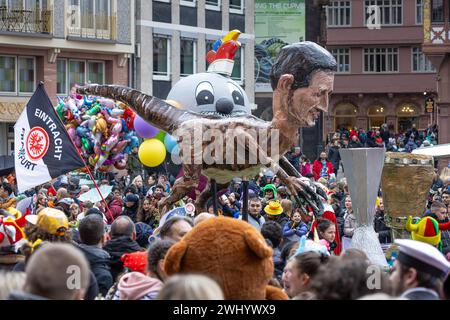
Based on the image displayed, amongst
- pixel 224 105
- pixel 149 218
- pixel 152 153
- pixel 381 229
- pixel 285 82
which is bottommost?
pixel 381 229

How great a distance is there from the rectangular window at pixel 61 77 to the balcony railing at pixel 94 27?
1033mm

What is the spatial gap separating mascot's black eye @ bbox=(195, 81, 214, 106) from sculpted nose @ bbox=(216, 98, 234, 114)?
0.64 metres

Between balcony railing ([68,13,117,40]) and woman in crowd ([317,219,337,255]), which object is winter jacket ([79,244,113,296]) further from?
balcony railing ([68,13,117,40])

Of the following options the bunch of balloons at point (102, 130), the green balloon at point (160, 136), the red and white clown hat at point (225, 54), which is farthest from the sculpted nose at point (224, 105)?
the green balloon at point (160, 136)

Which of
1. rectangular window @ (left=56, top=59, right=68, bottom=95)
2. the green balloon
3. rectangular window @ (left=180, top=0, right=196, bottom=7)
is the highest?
rectangular window @ (left=180, top=0, right=196, bottom=7)

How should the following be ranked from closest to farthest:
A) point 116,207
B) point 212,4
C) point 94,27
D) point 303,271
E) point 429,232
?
point 303,271, point 429,232, point 116,207, point 94,27, point 212,4

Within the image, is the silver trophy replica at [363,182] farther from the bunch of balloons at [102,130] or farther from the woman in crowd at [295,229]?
the bunch of balloons at [102,130]

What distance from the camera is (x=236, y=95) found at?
68.4 ft

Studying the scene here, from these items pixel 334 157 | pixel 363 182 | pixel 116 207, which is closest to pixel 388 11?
pixel 334 157

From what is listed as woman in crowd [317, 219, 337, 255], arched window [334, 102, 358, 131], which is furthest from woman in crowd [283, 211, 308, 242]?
arched window [334, 102, 358, 131]

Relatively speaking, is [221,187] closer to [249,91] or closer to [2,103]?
[2,103]

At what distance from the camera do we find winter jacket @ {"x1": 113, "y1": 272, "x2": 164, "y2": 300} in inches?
234

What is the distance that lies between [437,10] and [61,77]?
12852 mm

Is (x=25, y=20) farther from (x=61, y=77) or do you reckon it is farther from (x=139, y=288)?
(x=139, y=288)
